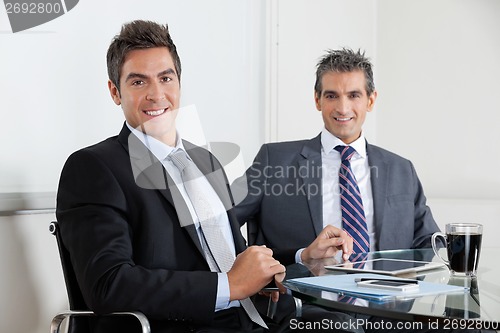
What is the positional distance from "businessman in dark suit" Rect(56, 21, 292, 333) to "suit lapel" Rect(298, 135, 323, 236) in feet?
2.27

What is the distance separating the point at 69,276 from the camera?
2.25 meters

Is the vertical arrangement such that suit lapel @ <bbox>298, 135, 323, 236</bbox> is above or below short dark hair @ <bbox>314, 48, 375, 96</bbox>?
below

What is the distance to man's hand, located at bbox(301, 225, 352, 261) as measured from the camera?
2422 millimetres

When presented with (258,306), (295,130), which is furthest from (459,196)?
(258,306)

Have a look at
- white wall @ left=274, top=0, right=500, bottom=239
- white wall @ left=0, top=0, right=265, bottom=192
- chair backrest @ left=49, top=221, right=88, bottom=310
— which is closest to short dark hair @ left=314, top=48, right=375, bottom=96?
white wall @ left=0, top=0, right=265, bottom=192

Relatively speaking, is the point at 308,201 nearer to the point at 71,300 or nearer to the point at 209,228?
the point at 209,228

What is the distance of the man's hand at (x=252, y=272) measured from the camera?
80.8 inches

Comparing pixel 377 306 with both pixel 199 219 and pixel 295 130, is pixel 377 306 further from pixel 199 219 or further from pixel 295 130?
pixel 295 130

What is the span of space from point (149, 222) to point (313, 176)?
1.22m

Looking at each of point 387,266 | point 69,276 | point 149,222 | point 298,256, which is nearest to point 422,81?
point 298,256

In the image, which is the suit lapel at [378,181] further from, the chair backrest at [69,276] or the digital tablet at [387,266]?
→ the chair backrest at [69,276]

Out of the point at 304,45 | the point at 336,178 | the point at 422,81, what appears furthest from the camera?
the point at 422,81

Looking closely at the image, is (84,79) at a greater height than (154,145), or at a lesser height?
greater

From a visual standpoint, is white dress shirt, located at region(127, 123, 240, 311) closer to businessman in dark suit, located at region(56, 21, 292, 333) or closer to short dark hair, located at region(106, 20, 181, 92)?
businessman in dark suit, located at region(56, 21, 292, 333)
